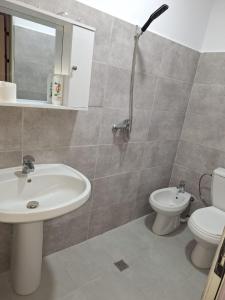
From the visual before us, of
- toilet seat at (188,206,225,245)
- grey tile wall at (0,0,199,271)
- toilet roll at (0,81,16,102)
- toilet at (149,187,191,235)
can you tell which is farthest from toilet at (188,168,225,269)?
toilet roll at (0,81,16,102)

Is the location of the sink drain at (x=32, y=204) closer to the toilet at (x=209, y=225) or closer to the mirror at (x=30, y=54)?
the mirror at (x=30, y=54)

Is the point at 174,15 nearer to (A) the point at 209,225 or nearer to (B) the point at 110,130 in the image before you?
(B) the point at 110,130

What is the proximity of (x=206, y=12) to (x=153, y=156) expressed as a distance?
4.94ft

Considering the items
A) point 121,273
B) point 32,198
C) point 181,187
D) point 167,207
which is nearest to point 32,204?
point 32,198

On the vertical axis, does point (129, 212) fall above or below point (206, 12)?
below

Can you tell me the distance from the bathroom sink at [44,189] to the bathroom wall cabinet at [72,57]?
0.43 m

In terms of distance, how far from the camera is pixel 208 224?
5.85 feet

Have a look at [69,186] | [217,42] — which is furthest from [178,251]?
[217,42]

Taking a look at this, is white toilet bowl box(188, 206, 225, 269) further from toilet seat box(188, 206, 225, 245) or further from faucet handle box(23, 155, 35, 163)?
faucet handle box(23, 155, 35, 163)

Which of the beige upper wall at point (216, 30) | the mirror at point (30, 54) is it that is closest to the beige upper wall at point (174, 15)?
the beige upper wall at point (216, 30)

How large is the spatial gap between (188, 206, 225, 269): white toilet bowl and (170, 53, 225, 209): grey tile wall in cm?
45

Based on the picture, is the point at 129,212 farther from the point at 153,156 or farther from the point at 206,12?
the point at 206,12

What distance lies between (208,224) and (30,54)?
182cm

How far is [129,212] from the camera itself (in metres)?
2.29
